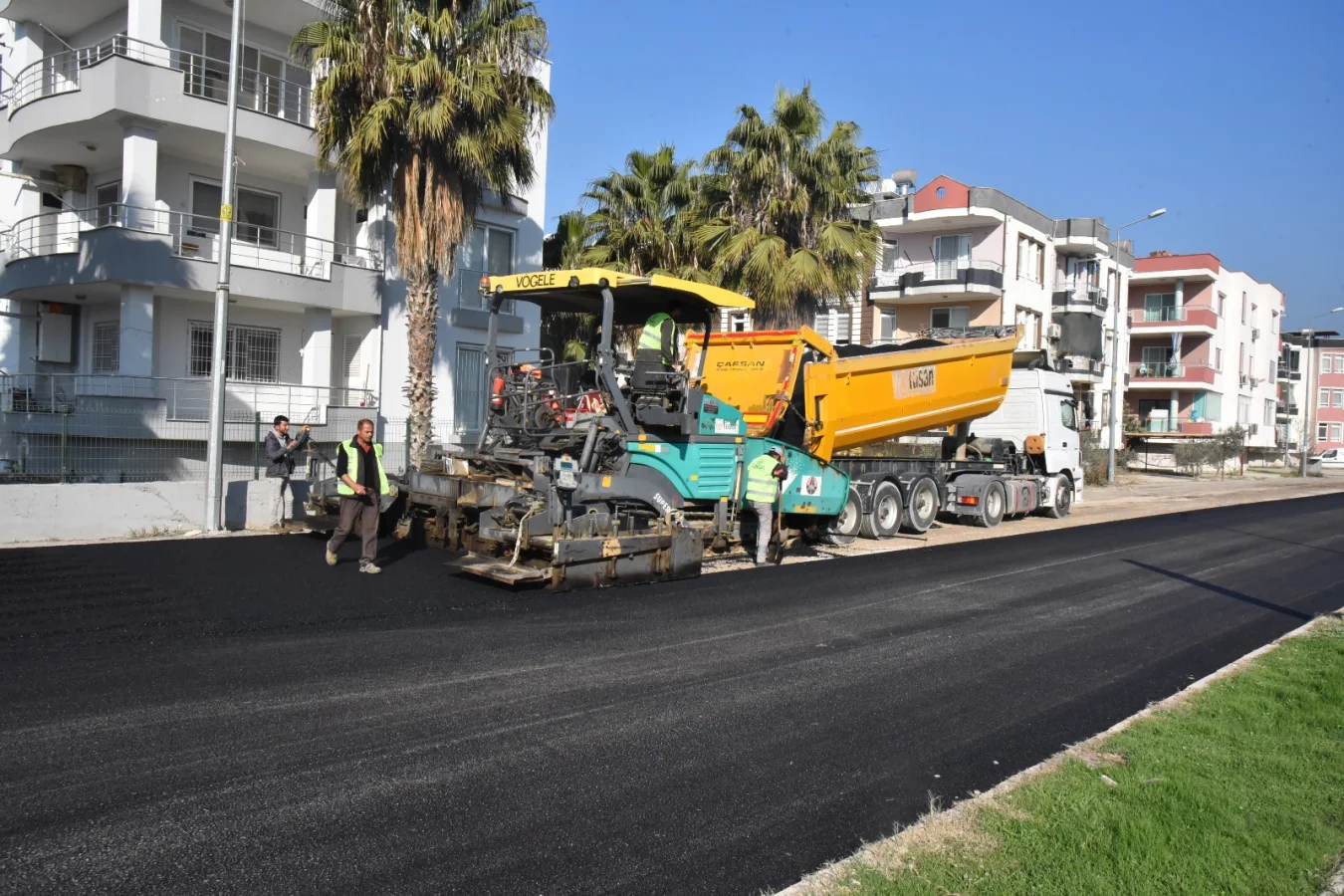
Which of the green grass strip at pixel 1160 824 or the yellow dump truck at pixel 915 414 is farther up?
the yellow dump truck at pixel 915 414

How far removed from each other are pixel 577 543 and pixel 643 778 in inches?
186

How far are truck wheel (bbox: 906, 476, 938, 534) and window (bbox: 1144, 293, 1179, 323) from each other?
45.4 metres

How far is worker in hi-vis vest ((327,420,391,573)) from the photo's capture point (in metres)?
10.5

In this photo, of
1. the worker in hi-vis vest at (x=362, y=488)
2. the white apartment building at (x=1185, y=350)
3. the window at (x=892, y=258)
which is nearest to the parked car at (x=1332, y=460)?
the white apartment building at (x=1185, y=350)

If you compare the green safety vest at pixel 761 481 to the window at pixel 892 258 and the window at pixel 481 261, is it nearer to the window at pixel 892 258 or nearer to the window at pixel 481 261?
the window at pixel 481 261

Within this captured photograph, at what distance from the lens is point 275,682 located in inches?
253

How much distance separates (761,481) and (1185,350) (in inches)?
2079

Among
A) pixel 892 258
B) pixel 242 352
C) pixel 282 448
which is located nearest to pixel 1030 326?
pixel 892 258

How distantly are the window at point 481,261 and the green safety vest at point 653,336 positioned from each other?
1156 centimetres

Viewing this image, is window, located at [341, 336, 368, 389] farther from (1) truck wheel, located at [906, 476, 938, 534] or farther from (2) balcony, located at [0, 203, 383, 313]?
(1) truck wheel, located at [906, 476, 938, 534]

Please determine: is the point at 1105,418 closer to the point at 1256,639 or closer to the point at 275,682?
the point at 1256,639

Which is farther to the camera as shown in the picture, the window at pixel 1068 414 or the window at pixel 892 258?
the window at pixel 892 258

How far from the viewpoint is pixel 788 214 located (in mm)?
22172

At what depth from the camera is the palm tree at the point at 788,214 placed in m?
21.8
